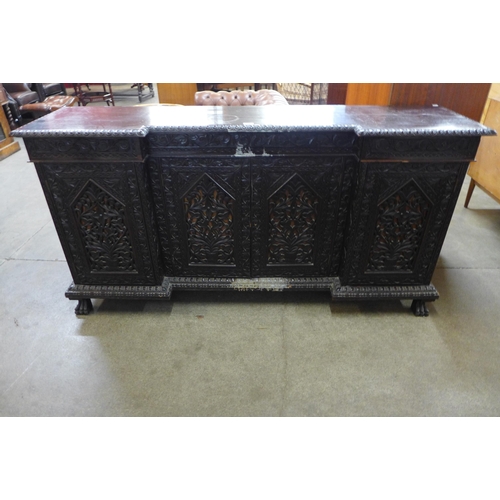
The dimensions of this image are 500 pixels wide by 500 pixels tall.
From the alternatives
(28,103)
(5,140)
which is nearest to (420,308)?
(5,140)

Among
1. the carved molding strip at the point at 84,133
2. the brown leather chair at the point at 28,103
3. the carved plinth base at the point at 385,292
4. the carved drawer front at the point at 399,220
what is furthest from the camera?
the brown leather chair at the point at 28,103

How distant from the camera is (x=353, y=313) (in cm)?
197

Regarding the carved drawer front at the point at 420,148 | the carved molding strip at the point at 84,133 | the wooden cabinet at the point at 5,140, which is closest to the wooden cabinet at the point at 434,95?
the carved drawer front at the point at 420,148

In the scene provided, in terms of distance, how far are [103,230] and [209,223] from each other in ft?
1.66

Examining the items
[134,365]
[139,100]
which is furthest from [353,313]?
[139,100]

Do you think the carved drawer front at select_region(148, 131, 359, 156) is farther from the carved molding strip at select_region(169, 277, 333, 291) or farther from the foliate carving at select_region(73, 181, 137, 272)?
the carved molding strip at select_region(169, 277, 333, 291)

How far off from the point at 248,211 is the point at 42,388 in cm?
120

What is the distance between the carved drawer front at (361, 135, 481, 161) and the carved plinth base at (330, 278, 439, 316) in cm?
67

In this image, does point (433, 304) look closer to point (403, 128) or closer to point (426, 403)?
point (426, 403)

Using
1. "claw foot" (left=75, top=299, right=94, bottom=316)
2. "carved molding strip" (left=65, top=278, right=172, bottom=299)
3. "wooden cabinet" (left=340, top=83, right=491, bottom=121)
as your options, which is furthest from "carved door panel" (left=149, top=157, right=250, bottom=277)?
"wooden cabinet" (left=340, top=83, right=491, bottom=121)

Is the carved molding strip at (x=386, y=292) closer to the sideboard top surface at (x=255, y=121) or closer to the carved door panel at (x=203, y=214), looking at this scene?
the carved door panel at (x=203, y=214)

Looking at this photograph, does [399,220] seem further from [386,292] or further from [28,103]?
[28,103]

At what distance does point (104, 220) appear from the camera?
1.72 metres

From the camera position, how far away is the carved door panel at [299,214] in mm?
1633
